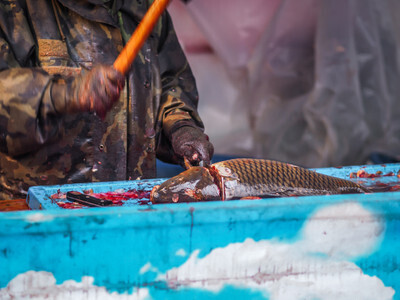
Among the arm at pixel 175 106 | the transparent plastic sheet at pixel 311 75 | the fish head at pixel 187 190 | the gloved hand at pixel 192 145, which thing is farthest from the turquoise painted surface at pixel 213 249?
the transparent plastic sheet at pixel 311 75

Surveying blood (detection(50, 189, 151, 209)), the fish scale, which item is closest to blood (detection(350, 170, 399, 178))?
the fish scale

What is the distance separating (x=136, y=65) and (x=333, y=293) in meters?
1.26

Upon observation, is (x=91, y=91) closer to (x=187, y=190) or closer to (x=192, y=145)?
(x=187, y=190)

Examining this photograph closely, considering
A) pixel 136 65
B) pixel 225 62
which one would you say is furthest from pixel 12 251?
pixel 225 62

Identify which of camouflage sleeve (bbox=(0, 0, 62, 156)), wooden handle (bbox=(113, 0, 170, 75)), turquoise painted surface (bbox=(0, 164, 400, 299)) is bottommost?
turquoise painted surface (bbox=(0, 164, 400, 299))

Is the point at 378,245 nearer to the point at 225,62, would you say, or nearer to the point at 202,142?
the point at 202,142

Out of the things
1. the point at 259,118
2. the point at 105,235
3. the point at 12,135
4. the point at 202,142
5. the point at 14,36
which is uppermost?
the point at 259,118

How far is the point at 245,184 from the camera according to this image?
146 centimetres

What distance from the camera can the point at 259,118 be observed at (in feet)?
14.2

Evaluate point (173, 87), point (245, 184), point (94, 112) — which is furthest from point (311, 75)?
point (245, 184)

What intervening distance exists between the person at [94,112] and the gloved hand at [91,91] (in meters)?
0.07

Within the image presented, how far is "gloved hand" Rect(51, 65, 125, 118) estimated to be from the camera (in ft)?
4.59

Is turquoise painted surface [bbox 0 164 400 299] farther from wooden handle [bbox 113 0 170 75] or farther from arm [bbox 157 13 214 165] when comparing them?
arm [bbox 157 13 214 165]

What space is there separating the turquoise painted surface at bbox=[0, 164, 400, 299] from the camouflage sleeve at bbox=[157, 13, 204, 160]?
1.05 meters
